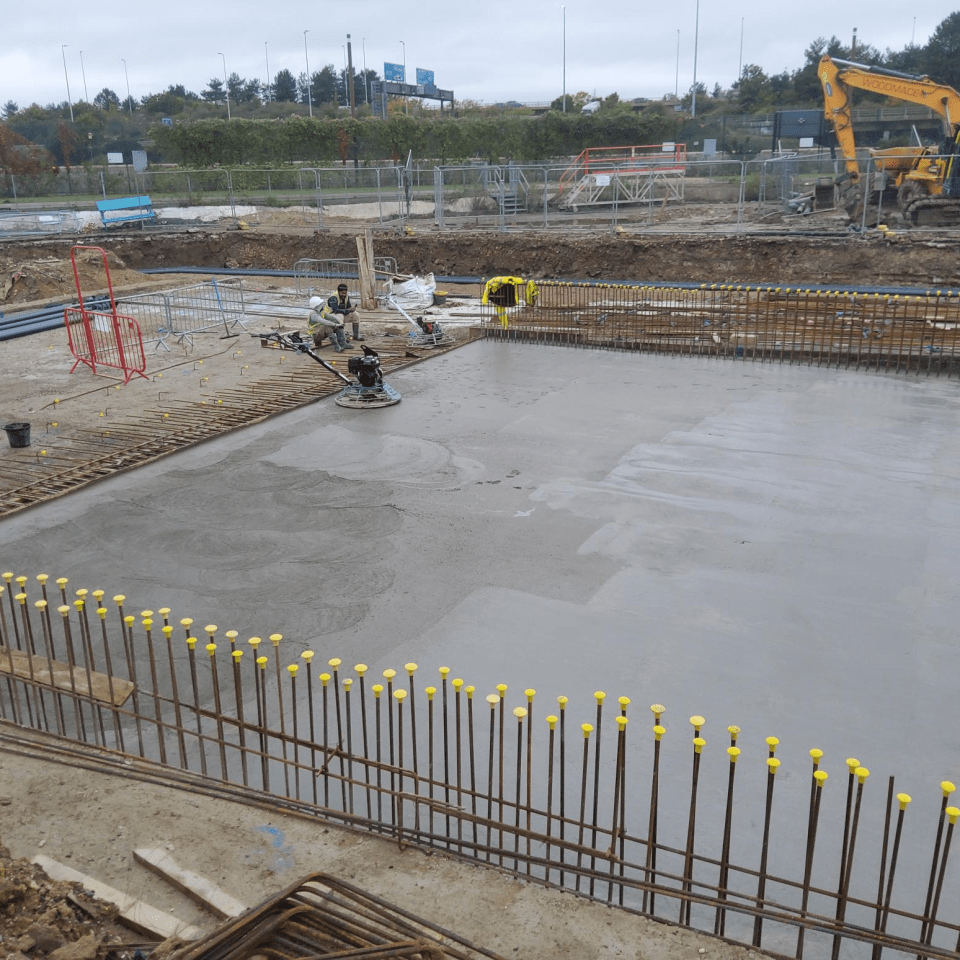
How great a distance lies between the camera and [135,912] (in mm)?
4219

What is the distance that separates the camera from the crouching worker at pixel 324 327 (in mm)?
17981

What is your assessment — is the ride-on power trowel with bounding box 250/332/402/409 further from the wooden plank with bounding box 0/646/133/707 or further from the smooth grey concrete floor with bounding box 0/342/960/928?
the wooden plank with bounding box 0/646/133/707

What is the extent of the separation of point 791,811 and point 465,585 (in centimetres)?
376

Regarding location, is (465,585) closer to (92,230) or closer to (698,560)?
(698,560)

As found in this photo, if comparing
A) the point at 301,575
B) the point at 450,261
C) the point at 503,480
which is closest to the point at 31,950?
the point at 301,575

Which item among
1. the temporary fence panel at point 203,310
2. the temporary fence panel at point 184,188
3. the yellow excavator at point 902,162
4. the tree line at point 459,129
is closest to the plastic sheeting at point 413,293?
the temporary fence panel at point 203,310

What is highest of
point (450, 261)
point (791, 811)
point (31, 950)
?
point (450, 261)

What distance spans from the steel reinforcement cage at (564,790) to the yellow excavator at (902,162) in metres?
22.8

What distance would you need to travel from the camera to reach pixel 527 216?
3300 cm

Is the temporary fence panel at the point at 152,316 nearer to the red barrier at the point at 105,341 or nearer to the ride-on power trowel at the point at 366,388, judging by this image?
the red barrier at the point at 105,341

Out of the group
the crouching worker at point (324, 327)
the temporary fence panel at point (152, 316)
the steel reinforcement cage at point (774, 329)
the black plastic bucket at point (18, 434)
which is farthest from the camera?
the temporary fence panel at point (152, 316)

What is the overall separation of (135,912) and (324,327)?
15034mm

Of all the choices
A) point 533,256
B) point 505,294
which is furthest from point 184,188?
point 505,294

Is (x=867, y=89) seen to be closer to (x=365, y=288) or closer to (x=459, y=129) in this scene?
(x=365, y=288)
